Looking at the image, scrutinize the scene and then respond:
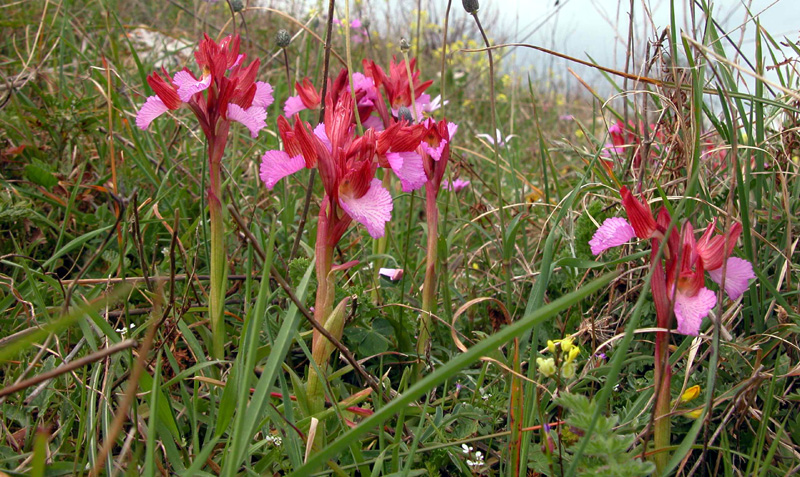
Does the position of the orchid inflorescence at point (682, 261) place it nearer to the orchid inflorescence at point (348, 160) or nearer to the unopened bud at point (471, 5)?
the orchid inflorescence at point (348, 160)

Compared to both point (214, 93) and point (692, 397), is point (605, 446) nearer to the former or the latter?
point (692, 397)

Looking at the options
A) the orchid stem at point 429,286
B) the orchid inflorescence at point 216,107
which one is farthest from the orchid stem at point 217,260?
the orchid stem at point 429,286

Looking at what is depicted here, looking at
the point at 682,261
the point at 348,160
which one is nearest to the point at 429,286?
the point at 348,160

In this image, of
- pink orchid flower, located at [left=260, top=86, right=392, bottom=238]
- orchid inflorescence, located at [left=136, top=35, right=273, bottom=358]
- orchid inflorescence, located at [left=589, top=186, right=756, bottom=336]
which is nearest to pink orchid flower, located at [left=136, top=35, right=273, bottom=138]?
orchid inflorescence, located at [left=136, top=35, right=273, bottom=358]

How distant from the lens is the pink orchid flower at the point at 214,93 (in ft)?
4.34

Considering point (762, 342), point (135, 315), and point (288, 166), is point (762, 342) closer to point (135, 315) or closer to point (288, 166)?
point (288, 166)

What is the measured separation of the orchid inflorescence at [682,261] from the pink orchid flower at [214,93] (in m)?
0.81

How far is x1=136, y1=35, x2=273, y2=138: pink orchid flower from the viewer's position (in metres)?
1.32

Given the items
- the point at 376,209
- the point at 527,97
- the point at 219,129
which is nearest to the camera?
the point at 376,209

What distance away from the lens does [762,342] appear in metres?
1.25

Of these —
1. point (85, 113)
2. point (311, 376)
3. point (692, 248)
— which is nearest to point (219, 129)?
point (311, 376)

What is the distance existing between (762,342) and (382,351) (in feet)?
2.76

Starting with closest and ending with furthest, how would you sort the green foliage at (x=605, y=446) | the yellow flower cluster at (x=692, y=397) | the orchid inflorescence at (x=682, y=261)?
1. the green foliage at (x=605, y=446)
2. the orchid inflorescence at (x=682, y=261)
3. the yellow flower cluster at (x=692, y=397)

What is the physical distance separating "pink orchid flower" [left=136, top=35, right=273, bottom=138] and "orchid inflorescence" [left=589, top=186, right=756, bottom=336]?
810 mm
